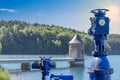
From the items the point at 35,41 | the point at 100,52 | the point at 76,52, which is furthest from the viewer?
the point at 35,41

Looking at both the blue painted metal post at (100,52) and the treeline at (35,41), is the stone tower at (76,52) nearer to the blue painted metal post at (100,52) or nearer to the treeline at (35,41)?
the treeline at (35,41)

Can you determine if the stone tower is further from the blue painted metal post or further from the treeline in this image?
the blue painted metal post

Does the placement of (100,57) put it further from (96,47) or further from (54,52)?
(54,52)

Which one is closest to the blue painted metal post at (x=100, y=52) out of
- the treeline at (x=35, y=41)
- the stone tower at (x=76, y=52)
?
the stone tower at (x=76, y=52)

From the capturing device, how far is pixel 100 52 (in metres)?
8.05

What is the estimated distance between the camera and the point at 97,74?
7.98m

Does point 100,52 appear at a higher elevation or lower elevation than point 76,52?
higher

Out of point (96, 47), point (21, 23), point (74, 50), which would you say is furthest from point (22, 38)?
point (96, 47)

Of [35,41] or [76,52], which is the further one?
[35,41]

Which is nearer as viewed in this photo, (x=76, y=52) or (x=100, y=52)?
(x=100, y=52)

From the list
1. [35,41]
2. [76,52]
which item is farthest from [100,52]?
[35,41]

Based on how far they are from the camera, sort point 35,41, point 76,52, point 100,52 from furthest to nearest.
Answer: point 35,41 → point 76,52 → point 100,52

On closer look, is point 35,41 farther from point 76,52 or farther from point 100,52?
point 100,52

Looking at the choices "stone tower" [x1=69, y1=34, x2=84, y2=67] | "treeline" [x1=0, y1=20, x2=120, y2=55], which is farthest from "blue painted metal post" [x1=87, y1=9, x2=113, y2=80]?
"treeline" [x1=0, y1=20, x2=120, y2=55]
